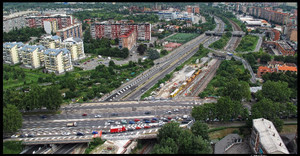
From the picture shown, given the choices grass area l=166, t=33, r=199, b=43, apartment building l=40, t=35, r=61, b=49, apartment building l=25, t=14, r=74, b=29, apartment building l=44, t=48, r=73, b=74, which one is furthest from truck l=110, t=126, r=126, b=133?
apartment building l=25, t=14, r=74, b=29

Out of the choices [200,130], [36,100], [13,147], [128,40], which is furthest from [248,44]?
[13,147]

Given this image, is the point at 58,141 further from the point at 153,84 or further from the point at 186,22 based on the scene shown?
the point at 186,22

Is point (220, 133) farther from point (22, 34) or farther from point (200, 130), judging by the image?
point (22, 34)

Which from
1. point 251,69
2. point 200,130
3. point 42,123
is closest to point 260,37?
point 251,69

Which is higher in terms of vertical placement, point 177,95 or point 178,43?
point 178,43

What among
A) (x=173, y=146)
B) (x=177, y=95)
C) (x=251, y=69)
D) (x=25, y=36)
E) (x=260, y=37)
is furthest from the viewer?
(x=260, y=37)
